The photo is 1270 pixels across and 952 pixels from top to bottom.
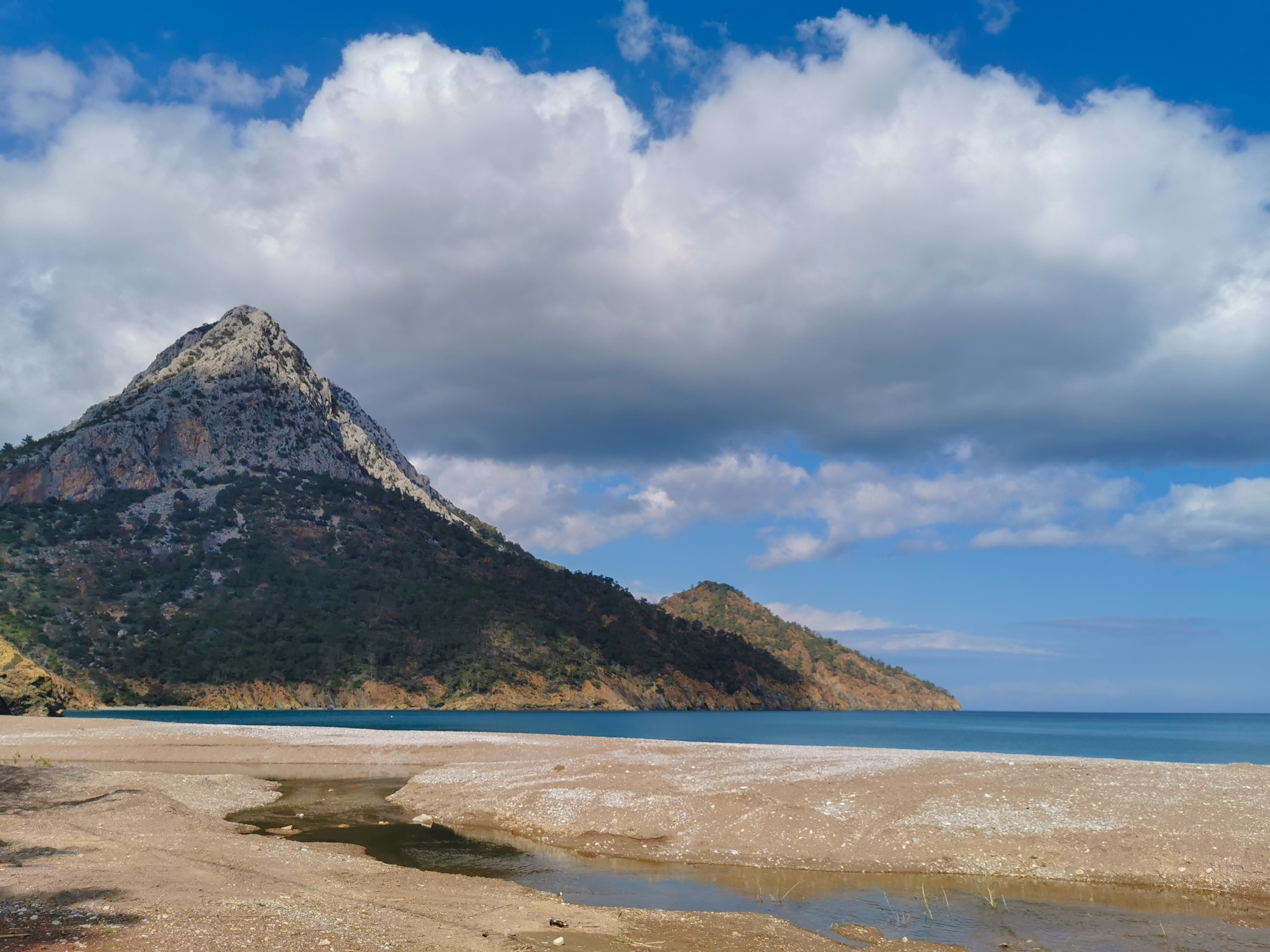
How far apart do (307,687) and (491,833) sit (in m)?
144

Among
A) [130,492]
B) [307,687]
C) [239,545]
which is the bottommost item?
[307,687]

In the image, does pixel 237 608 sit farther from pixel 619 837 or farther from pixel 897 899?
pixel 897 899

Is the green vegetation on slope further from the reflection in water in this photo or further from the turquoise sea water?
the reflection in water

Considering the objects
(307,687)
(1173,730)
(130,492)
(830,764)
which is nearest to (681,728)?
(830,764)

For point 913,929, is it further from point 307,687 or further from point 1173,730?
point 1173,730

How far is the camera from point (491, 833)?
101 feet

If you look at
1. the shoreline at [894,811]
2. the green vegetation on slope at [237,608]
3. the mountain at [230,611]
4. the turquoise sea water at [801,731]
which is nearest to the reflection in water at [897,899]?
the shoreline at [894,811]

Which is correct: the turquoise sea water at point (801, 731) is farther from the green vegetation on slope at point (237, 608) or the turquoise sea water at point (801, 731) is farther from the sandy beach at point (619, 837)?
the sandy beach at point (619, 837)

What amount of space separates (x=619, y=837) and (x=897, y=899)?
1051 centimetres

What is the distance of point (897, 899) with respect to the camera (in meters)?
21.4

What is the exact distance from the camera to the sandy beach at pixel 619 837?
1692 cm

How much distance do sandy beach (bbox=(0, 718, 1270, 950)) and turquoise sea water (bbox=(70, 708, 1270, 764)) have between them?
46.2 metres

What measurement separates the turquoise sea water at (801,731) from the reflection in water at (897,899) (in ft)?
189

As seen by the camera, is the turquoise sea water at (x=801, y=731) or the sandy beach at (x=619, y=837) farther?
the turquoise sea water at (x=801, y=731)
